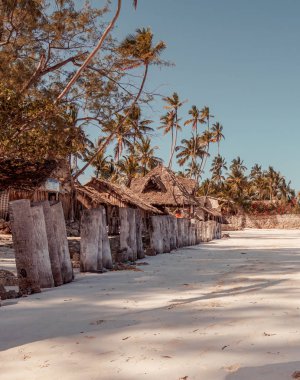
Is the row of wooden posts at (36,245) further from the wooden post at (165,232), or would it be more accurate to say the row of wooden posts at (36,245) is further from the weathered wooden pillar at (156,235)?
the wooden post at (165,232)

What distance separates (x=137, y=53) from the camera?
17969 millimetres

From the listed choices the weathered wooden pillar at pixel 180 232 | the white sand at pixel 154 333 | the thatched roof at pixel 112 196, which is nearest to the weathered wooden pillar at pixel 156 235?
the weathered wooden pillar at pixel 180 232

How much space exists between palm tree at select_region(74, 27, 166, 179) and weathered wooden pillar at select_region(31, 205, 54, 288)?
1096cm

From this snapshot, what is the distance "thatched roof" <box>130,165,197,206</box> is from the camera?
30266mm

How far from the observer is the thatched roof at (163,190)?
30.3 m

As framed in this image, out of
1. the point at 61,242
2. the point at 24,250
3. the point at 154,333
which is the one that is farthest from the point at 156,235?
the point at 154,333

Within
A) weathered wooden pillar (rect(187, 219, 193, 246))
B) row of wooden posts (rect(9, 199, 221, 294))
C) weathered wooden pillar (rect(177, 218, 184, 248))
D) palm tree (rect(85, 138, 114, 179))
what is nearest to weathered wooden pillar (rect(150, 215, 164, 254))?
weathered wooden pillar (rect(177, 218, 184, 248))

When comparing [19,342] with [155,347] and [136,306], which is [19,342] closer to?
[155,347]

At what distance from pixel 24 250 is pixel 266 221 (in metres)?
56.6

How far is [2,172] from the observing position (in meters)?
10.6

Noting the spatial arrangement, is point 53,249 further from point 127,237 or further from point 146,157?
point 146,157

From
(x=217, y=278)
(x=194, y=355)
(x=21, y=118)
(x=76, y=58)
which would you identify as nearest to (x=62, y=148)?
(x=21, y=118)

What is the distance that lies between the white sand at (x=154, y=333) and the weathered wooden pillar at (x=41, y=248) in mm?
244

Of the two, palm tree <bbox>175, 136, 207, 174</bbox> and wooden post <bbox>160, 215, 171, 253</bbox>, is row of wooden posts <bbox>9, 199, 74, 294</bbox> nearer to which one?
wooden post <bbox>160, 215, 171, 253</bbox>
